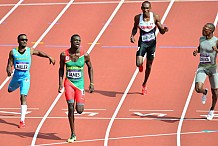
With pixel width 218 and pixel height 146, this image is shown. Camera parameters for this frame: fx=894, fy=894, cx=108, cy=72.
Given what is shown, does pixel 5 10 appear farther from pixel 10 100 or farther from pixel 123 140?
pixel 123 140

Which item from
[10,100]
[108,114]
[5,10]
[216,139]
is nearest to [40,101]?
[10,100]

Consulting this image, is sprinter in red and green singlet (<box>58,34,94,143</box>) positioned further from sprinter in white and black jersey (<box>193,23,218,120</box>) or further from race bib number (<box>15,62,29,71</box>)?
sprinter in white and black jersey (<box>193,23,218,120</box>)

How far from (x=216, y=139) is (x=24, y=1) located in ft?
47.6

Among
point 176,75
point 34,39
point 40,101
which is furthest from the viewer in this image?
point 34,39

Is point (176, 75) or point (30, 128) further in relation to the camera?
point (176, 75)

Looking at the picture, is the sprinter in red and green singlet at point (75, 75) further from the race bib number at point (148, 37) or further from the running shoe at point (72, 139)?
the race bib number at point (148, 37)

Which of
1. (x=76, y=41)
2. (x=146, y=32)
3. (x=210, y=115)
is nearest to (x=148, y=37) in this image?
(x=146, y=32)

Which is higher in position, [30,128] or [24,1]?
[24,1]

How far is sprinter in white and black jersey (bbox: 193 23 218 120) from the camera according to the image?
18.6 meters

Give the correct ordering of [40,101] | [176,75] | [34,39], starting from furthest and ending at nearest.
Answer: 1. [34,39]
2. [176,75]
3. [40,101]

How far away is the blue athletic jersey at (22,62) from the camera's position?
1870 centimetres

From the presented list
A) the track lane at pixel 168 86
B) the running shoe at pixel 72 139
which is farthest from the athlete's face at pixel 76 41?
the track lane at pixel 168 86

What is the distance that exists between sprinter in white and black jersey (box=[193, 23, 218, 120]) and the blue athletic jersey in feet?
11.4

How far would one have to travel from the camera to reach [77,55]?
685 inches
